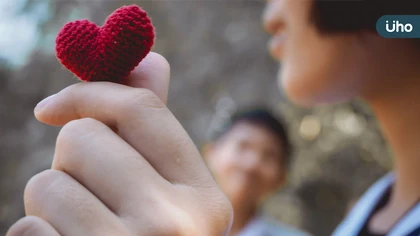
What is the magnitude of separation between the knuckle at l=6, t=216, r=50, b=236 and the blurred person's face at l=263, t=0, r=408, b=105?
0.37m

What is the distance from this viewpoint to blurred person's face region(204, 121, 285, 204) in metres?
1.18

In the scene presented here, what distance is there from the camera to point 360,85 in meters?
0.53

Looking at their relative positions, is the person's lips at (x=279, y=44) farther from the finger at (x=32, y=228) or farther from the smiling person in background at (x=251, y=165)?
the smiling person in background at (x=251, y=165)

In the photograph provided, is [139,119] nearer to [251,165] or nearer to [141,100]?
[141,100]

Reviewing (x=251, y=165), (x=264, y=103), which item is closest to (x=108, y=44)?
(x=251, y=165)

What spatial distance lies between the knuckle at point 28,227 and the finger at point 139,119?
6cm

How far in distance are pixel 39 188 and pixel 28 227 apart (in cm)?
2

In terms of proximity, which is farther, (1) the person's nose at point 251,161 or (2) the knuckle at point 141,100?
(1) the person's nose at point 251,161

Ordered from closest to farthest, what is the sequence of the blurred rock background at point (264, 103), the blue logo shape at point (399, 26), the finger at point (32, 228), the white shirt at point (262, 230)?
the finger at point (32, 228) < the blue logo shape at point (399, 26) < the white shirt at point (262, 230) < the blurred rock background at point (264, 103)

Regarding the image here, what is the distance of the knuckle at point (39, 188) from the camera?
0.81ft

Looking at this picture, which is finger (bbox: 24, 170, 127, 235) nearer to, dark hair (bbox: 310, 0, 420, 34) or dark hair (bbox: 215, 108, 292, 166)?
dark hair (bbox: 310, 0, 420, 34)

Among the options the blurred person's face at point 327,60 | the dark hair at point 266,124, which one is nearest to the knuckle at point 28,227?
the blurred person's face at point 327,60

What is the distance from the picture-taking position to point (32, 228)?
0.23m

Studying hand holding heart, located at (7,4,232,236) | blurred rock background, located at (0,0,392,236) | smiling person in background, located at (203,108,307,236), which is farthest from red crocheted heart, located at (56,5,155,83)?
blurred rock background, located at (0,0,392,236)
